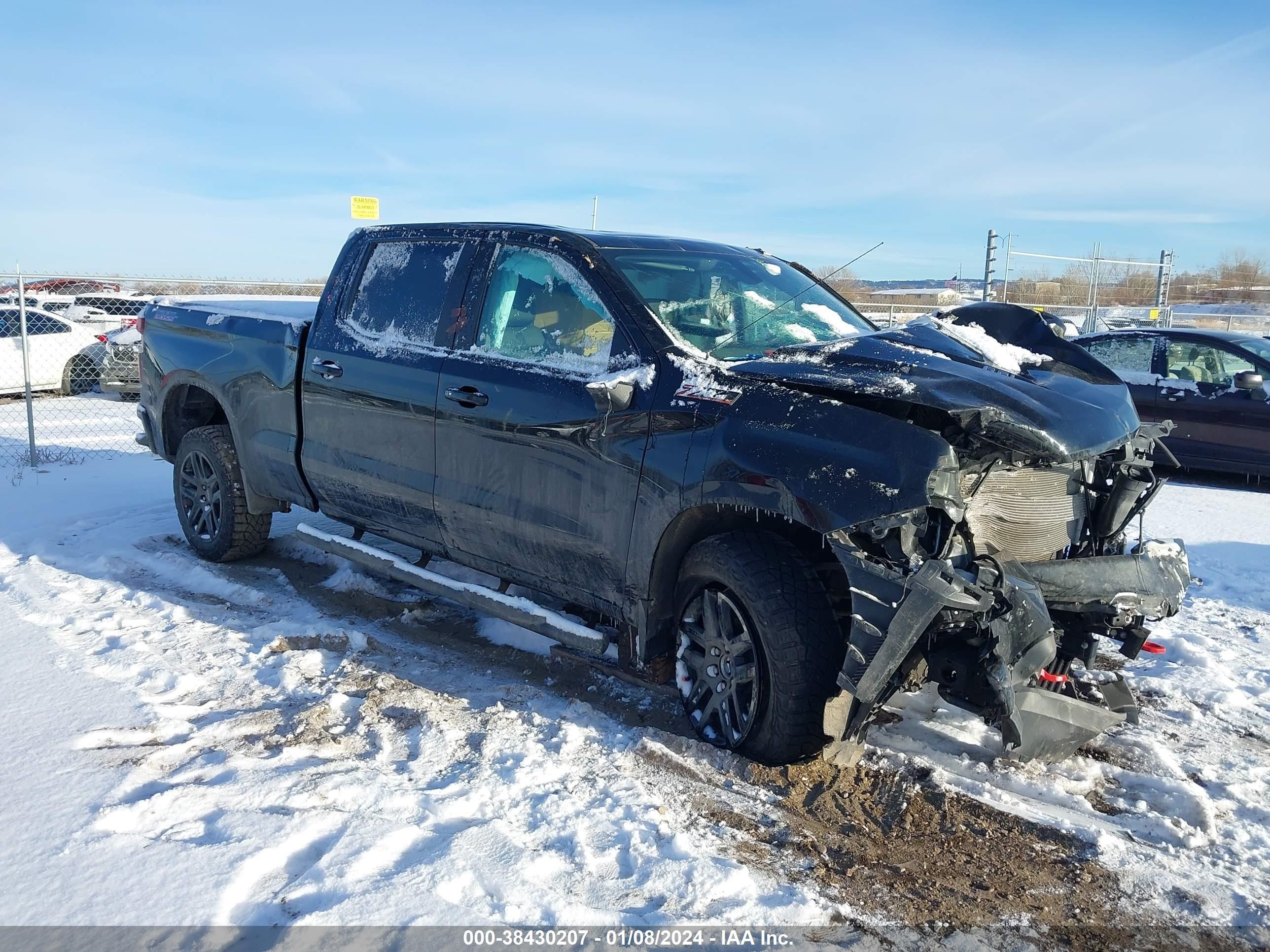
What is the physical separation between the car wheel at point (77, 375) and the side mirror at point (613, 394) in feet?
46.0

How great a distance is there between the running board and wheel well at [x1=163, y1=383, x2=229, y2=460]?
4.33ft

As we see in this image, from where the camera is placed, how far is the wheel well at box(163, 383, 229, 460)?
20.5 feet

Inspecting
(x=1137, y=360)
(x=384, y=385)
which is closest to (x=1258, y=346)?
(x=1137, y=360)

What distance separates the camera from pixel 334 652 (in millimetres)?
4656

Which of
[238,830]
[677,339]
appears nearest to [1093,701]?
[677,339]

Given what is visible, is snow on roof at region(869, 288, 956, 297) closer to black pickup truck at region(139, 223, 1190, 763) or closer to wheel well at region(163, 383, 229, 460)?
wheel well at region(163, 383, 229, 460)

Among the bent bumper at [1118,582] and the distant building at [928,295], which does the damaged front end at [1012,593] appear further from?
the distant building at [928,295]

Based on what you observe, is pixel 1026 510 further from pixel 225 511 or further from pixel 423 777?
pixel 225 511

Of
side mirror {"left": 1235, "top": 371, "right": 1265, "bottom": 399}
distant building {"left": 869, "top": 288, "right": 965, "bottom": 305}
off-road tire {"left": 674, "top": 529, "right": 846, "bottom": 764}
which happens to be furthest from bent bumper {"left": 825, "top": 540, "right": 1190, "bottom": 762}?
distant building {"left": 869, "top": 288, "right": 965, "bottom": 305}

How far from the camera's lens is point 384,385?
4715mm

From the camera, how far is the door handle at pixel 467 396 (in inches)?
167

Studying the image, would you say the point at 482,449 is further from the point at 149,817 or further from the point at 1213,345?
the point at 1213,345

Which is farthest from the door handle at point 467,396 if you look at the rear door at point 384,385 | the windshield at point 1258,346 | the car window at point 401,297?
the windshield at point 1258,346

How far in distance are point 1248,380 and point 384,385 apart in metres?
7.71
